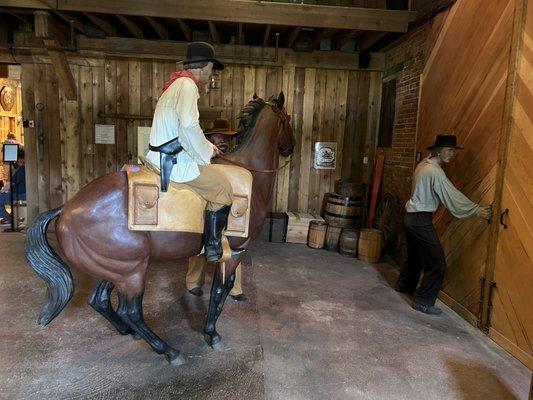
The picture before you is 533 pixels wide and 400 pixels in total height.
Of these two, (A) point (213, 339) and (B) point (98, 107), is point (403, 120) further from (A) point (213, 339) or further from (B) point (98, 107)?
(B) point (98, 107)

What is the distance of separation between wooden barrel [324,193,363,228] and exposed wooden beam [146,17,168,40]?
3551 mm

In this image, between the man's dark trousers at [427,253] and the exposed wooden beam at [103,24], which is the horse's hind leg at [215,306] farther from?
the exposed wooden beam at [103,24]

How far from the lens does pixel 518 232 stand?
9.87 ft

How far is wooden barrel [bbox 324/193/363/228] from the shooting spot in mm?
5855

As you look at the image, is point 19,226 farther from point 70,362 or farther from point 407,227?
point 407,227

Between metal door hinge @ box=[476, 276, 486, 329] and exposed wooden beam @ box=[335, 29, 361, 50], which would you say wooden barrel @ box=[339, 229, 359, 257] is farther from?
exposed wooden beam @ box=[335, 29, 361, 50]

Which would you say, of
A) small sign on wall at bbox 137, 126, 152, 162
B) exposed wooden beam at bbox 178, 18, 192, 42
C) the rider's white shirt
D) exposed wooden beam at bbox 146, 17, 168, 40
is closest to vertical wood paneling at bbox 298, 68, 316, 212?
exposed wooden beam at bbox 178, 18, 192, 42

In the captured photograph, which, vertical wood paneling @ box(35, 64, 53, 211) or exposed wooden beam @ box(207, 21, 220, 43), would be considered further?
vertical wood paneling @ box(35, 64, 53, 211)

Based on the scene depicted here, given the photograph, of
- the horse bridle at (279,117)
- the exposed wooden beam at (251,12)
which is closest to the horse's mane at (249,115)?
the horse bridle at (279,117)

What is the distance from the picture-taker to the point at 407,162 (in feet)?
16.9

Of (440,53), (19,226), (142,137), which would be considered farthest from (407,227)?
(19,226)

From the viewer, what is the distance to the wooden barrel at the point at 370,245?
531 cm

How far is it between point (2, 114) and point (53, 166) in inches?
186

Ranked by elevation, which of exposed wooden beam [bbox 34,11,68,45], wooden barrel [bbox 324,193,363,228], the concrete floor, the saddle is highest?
exposed wooden beam [bbox 34,11,68,45]
